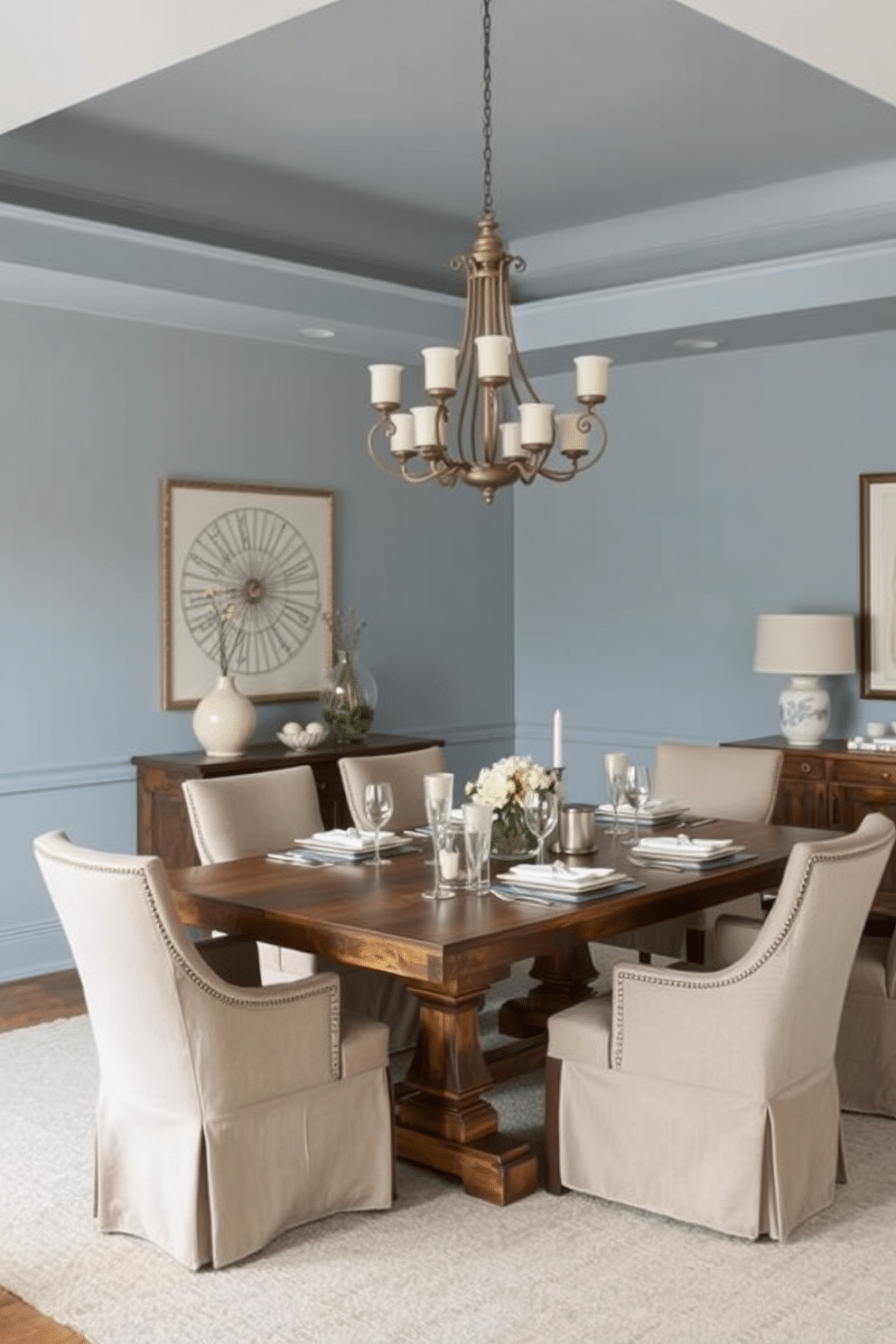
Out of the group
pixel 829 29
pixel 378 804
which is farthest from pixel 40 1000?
pixel 829 29

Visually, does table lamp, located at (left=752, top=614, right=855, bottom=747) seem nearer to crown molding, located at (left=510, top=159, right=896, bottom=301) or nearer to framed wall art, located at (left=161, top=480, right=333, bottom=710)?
crown molding, located at (left=510, top=159, right=896, bottom=301)

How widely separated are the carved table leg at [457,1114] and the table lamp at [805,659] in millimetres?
2694

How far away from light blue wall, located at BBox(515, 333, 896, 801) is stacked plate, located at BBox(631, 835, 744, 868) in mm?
2388

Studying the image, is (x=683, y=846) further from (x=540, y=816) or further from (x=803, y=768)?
(x=803, y=768)

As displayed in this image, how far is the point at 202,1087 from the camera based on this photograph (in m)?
3.12

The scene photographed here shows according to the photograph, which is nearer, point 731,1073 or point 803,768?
point 731,1073

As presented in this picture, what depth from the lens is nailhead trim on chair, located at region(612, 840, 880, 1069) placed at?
3152 mm

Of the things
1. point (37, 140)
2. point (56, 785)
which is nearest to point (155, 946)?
point (56, 785)

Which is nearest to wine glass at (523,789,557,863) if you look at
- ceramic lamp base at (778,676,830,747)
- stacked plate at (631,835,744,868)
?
stacked plate at (631,835,744,868)

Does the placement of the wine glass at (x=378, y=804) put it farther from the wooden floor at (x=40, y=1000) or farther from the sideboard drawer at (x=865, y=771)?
the sideboard drawer at (x=865, y=771)

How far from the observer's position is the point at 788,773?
5.95 metres

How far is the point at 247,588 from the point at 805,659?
88.1 inches

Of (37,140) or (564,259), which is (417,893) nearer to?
(37,140)

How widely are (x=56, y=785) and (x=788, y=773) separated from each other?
2.80 metres
